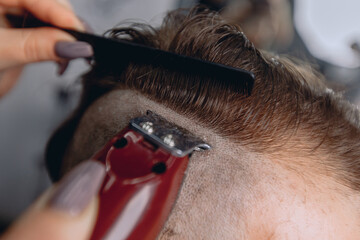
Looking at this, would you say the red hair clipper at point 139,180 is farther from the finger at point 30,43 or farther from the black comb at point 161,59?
the finger at point 30,43

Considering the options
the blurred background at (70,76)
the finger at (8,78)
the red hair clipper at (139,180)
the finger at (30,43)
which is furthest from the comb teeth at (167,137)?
the blurred background at (70,76)

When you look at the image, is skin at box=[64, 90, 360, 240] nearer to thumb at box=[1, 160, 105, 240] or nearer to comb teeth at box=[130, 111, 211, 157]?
comb teeth at box=[130, 111, 211, 157]

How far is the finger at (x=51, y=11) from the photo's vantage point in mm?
586

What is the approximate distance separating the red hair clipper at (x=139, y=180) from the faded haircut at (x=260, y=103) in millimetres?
123

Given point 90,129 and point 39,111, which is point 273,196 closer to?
point 90,129

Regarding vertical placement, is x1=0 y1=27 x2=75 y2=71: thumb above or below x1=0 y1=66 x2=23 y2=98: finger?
above

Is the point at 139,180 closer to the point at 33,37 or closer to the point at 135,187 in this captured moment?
the point at 135,187

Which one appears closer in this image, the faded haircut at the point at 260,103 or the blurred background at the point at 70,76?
the faded haircut at the point at 260,103

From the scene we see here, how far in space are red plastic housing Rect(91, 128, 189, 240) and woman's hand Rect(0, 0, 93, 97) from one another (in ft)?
0.79

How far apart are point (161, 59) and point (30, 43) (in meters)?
0.26

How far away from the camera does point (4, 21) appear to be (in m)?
0.64

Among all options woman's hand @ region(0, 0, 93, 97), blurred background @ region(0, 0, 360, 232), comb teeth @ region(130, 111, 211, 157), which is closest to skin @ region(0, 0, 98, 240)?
woman's hand @ region(0, 0, 93, 97)

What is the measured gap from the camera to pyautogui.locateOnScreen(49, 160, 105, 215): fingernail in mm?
302

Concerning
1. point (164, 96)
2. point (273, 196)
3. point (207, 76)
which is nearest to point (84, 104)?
point (164, 96)
